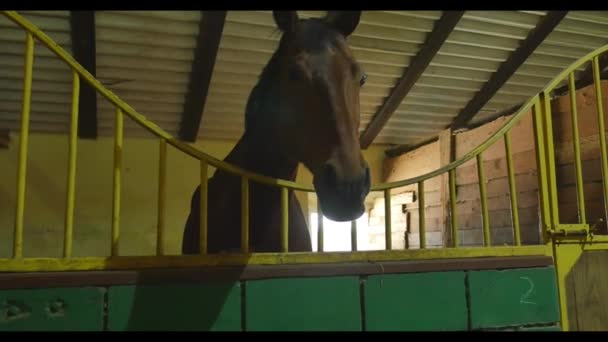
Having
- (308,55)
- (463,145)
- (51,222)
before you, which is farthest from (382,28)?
(51,222)

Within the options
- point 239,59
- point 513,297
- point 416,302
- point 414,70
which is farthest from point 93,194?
point 513,297

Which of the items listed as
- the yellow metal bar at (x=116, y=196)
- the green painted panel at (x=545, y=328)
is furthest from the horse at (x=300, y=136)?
the green painted panel at (x=545, y=328)

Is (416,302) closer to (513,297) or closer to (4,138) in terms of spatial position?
(513,297)

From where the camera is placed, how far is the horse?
115 cm

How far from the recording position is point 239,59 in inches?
125

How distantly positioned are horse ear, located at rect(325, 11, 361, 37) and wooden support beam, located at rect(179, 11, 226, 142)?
1.33 metres

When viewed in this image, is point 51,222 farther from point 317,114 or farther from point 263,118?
point 317,114

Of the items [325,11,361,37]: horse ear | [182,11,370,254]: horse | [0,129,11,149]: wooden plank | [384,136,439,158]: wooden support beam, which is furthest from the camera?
[384,136,439,158]: wooden support beam

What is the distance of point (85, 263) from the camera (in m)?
1.11

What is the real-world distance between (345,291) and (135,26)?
2.22 meters

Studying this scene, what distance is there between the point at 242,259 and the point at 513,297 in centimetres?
84

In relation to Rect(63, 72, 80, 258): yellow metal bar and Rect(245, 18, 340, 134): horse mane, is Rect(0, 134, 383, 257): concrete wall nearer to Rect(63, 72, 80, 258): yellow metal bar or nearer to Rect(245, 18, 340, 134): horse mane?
Rect(245, 18, 340, 134): horse mane

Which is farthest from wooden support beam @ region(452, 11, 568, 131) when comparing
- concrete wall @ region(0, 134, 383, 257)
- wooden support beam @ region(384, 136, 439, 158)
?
concrete wall @ region(0, 134, 383, 257)

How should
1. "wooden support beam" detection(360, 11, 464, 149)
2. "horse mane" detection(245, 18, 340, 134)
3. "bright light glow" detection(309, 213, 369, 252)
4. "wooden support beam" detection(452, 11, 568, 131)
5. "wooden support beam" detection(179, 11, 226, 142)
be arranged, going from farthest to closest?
1. "bright light glow" detection(309, 213, 369, 252)
2. "wooden support beam" detection(452, 11, 568, 131)
3. "wooden support beam" detection(360, 11, 464, 149)
4. "wooden support beam" detection(179, 11, 226, 142)
5. "horse mane" detection(245, 18, 340, 134)
